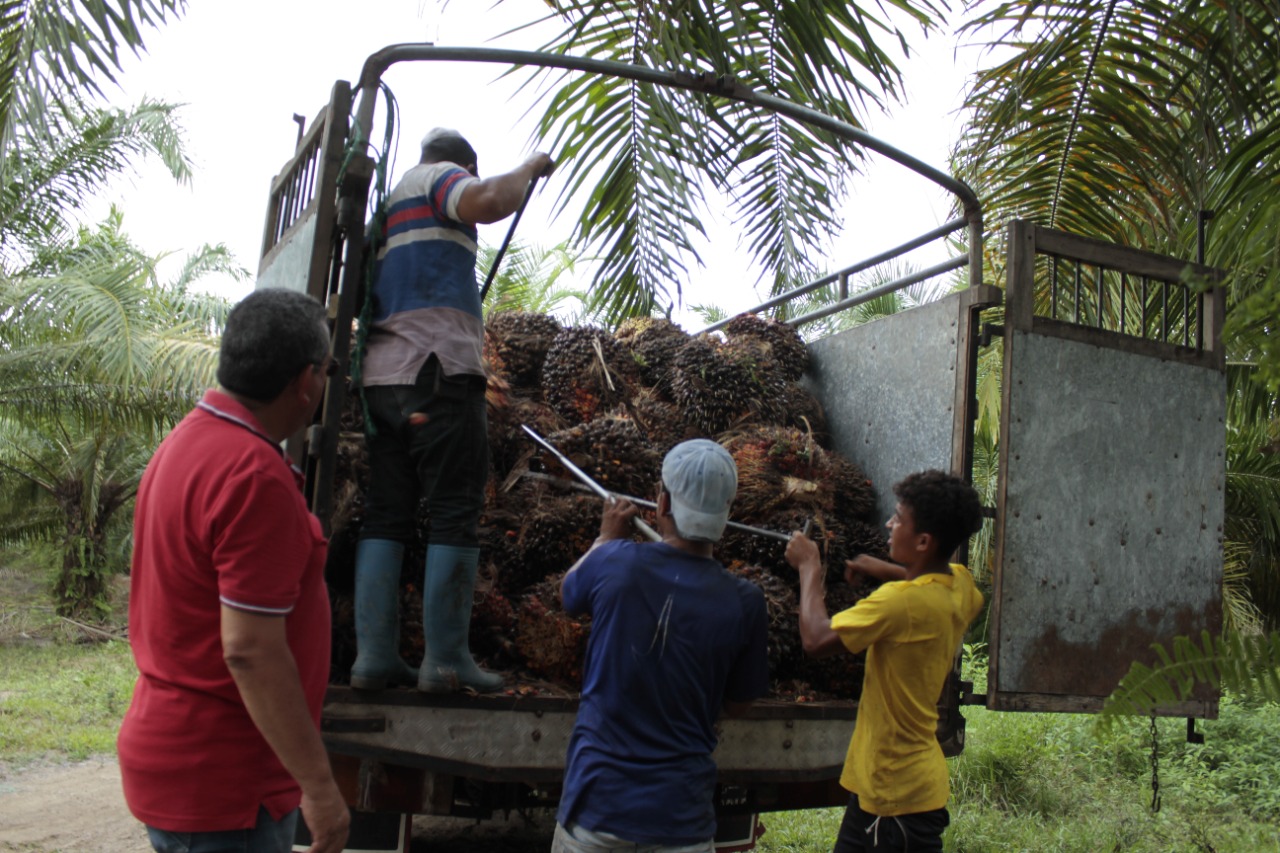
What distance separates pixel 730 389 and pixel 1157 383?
173 cm

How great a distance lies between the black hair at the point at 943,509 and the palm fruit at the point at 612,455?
4.28 ft

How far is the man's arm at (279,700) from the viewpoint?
173 centimetres

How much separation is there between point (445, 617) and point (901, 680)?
1.22 m

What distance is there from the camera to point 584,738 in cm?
244

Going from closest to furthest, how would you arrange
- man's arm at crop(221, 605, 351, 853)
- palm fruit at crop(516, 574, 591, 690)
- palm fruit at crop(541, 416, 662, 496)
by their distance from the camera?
1. man's arm at crop(221, 605, 351, 853)
2. palm fruit at crop(516, 574, 591, 690)
3. palm fruit at crop(541, 416, 662, 496)

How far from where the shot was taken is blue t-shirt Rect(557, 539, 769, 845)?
7.66ft

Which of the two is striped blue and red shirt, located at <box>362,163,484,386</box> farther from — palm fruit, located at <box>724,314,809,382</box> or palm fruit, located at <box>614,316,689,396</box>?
palm fruit, located at <box>724,314,809,382</box>

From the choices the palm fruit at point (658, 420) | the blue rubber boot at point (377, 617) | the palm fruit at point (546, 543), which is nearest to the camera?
the blue rubber boot at point (377, 617)

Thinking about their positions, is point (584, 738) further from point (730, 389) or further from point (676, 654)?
point (730, 389)

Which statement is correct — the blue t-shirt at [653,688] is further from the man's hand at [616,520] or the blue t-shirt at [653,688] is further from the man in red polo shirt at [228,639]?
the man in red polo shirt at [228,639]

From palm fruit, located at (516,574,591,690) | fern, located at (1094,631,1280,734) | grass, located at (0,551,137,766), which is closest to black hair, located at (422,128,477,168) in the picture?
palm fruit, located at (516,574,591,690)

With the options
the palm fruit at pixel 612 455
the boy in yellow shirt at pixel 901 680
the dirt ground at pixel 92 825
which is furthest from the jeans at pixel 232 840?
the dirt ground at pixel 92 825

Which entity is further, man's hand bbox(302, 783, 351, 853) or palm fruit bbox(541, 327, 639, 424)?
palm fruit bbox(541, 327, 639, 424)

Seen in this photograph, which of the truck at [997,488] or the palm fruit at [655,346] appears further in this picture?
the palm fruit at [655,346]
